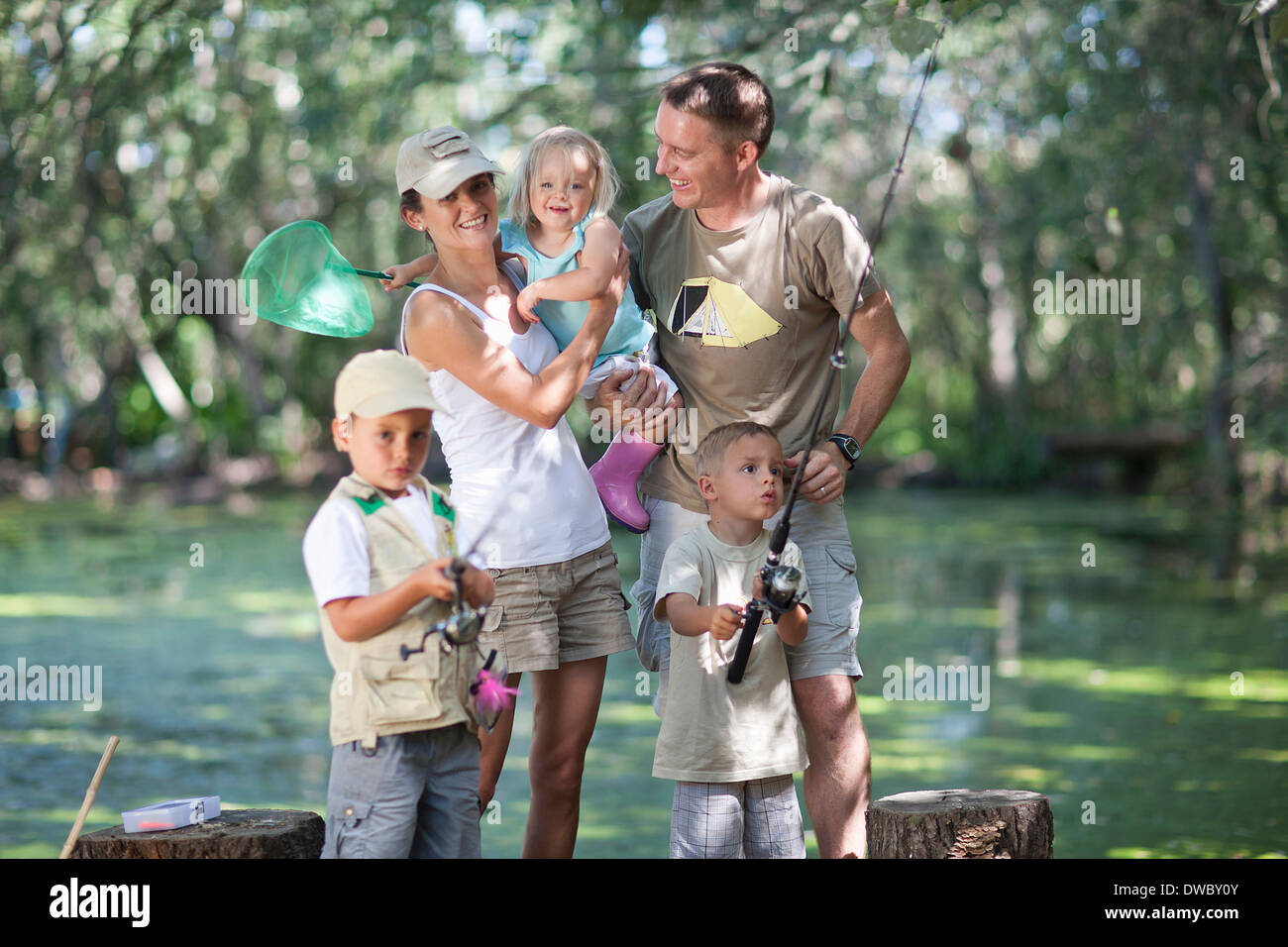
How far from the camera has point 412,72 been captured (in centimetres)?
980

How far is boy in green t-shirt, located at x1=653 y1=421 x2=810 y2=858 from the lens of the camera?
3.41 m

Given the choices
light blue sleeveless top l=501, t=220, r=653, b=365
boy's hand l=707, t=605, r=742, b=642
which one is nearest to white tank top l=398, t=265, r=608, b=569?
light blue sleeveless top l=501, t=220, r=653, b=365

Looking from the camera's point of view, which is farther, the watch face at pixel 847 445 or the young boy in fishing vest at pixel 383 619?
the watch face at pixel 847 445

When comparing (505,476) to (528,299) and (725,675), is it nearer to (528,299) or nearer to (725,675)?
(528,299)

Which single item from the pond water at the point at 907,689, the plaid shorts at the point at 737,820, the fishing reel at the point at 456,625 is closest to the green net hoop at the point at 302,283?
the fishing reel at the point at 456,625

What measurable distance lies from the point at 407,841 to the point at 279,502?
18.3 meters

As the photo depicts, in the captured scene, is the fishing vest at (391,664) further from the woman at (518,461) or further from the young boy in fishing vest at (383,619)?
the woman at (518,461)

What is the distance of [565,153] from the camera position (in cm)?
339

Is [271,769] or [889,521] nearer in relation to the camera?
[271,769]

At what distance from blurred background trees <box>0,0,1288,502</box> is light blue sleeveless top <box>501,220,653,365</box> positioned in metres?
0.56

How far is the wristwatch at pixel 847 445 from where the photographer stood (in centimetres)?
367

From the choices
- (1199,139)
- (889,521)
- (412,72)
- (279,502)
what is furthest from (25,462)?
(1199,139)

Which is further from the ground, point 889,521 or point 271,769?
point 889,521
